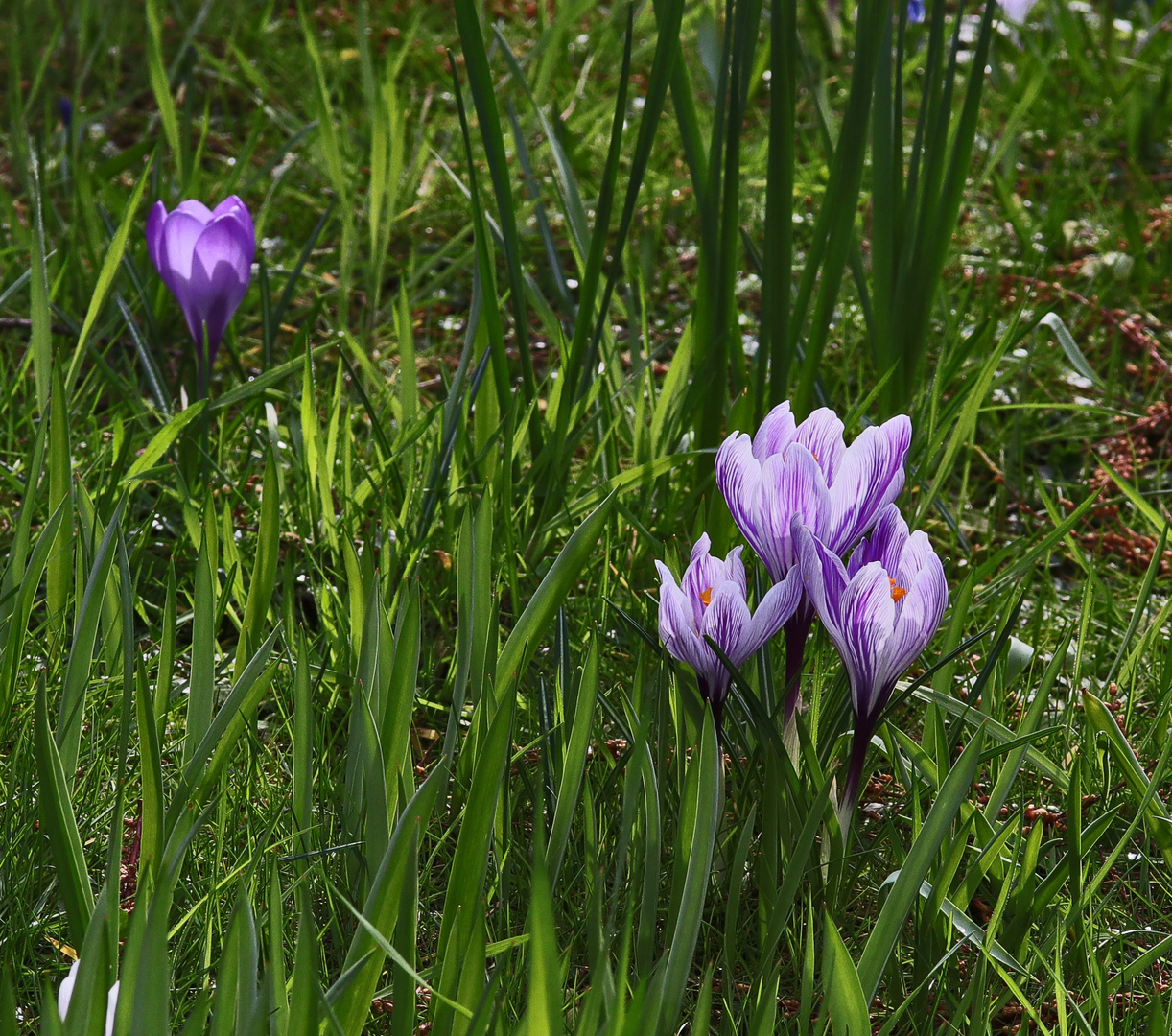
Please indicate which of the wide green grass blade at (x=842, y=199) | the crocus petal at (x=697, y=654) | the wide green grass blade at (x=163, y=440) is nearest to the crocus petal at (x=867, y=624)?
the crocus petal at (x=697, y=654)

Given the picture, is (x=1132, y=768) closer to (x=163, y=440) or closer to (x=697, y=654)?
(x=697, y=654)

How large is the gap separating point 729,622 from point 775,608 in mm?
39

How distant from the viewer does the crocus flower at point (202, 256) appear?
1620mm

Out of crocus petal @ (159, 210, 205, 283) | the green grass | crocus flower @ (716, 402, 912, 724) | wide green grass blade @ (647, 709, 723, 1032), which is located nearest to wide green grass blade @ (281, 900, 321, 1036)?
the green grass

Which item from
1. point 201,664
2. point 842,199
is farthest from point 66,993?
point 842,199

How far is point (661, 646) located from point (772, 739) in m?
0.14

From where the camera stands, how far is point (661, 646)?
1012 mm

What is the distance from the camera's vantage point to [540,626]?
107cm

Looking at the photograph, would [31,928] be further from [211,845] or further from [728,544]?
[728,544]

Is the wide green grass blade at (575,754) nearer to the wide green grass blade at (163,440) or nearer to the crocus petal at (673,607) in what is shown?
the crocus petal at (673,607)

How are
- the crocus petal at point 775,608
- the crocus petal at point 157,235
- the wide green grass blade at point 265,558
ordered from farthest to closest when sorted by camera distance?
the crocus petal at point 157,235, the wide green grass blade at point 265,558, the crocus petal at point 775,608

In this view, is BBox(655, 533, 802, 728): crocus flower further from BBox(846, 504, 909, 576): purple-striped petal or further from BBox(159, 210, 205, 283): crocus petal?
BBox(159, 210, 205, 283): crocus petal

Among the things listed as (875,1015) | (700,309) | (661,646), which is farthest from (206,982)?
(700,309)

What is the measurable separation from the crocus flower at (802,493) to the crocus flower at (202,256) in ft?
3.14
